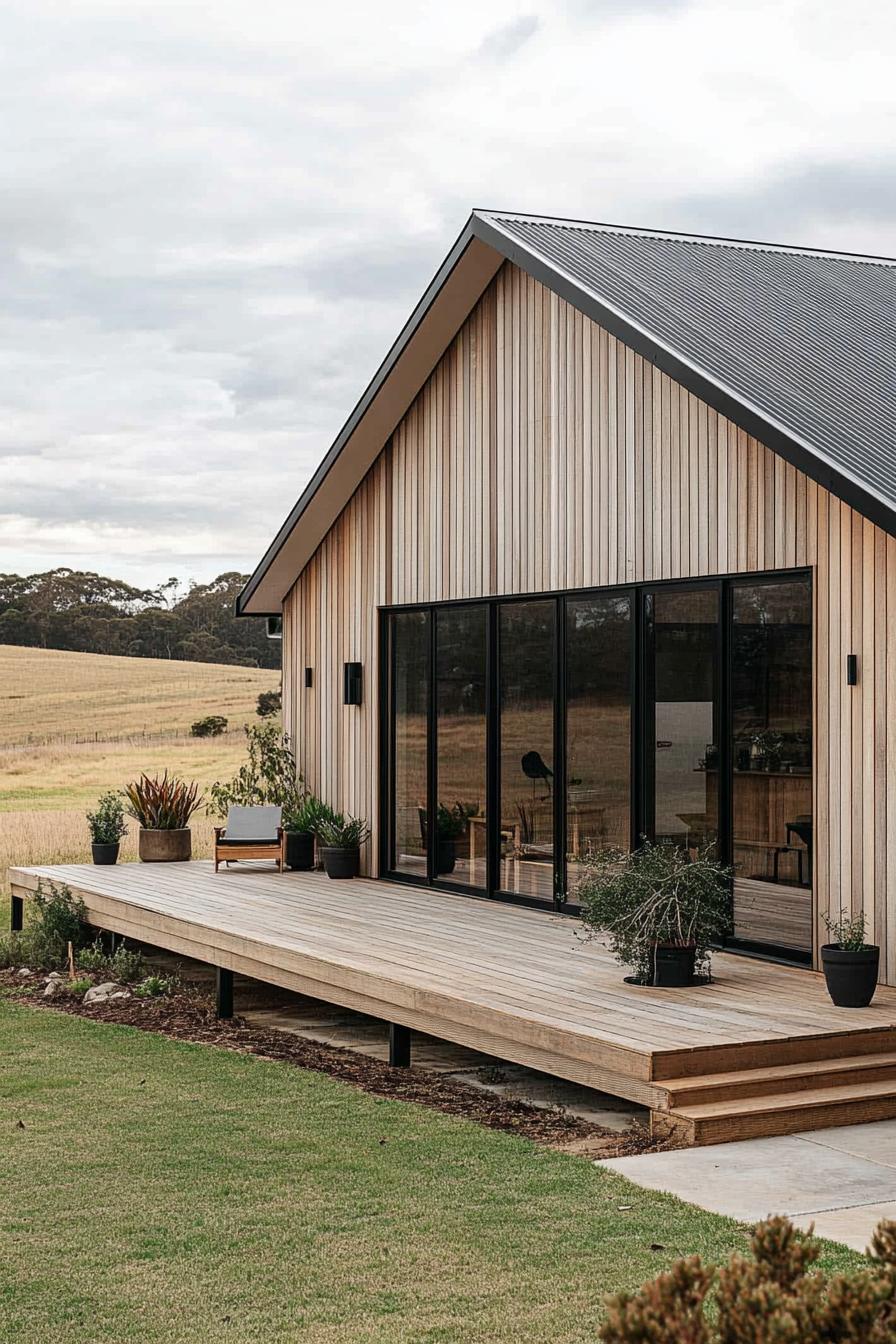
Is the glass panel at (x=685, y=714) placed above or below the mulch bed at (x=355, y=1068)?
above

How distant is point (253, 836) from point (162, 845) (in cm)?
122

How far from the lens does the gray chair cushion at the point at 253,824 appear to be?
12383 millimetres

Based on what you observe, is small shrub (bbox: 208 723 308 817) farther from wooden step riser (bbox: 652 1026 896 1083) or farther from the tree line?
the tree line

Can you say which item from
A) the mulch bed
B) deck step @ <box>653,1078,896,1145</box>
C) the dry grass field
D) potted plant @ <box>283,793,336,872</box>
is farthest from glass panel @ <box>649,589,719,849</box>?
the dry grass field

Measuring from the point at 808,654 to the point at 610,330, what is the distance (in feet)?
7.74

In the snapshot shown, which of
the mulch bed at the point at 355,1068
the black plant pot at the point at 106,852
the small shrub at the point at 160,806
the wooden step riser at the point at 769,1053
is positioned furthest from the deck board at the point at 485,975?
the small shrub at the point at 160,806

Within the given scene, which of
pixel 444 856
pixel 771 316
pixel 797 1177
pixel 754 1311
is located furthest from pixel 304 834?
pixel 754 1311

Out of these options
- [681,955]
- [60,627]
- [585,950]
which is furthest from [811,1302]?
[60,627]

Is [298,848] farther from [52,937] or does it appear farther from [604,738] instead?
[604,738]

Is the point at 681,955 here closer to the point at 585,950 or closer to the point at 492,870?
the point at 585,950

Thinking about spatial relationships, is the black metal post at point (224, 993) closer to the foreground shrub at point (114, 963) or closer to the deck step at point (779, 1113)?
the foreground shrub at point (114, 963)

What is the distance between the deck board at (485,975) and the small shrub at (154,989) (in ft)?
0.86

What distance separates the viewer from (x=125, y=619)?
48.3 meters

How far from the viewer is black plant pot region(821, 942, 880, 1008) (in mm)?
6758
